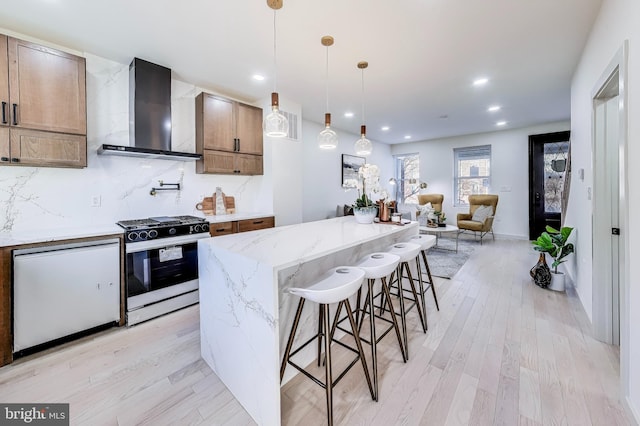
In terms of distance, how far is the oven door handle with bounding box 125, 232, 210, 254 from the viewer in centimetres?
245

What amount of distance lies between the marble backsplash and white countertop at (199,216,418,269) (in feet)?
5.98

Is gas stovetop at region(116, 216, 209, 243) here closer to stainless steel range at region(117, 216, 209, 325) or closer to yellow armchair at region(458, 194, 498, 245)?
stainless steel range at region(117, 216, 209, 325)

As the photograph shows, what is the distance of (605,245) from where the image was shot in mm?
2127

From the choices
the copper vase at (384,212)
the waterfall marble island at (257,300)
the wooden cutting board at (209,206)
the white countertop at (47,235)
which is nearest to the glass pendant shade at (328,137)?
the copper vase at (384,212)

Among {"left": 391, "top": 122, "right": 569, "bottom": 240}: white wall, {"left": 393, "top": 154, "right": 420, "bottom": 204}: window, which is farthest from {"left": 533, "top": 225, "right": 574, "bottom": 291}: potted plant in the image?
{"left": 393, "top": 154, "right": 420, "bottom": 204}: window

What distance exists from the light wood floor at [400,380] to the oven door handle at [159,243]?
737 mm

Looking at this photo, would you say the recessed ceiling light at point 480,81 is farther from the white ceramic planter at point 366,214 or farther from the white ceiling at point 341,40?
the white ceramic planter at point 366,214

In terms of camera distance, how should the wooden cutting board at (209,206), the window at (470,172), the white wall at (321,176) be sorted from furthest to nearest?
the window at (470,172) < the white wall at (321,176) < the wooden cutting board at (209,206)

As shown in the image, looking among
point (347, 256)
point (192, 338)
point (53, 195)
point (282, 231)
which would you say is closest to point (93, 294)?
point (192, 338)

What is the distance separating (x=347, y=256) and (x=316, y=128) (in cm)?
395

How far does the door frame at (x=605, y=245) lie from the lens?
58.2 inches

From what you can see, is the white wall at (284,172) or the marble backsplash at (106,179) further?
the white wall at (284,172)

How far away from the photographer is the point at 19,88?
7.17 ft

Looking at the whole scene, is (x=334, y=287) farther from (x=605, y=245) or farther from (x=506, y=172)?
(x=506, y=172)
